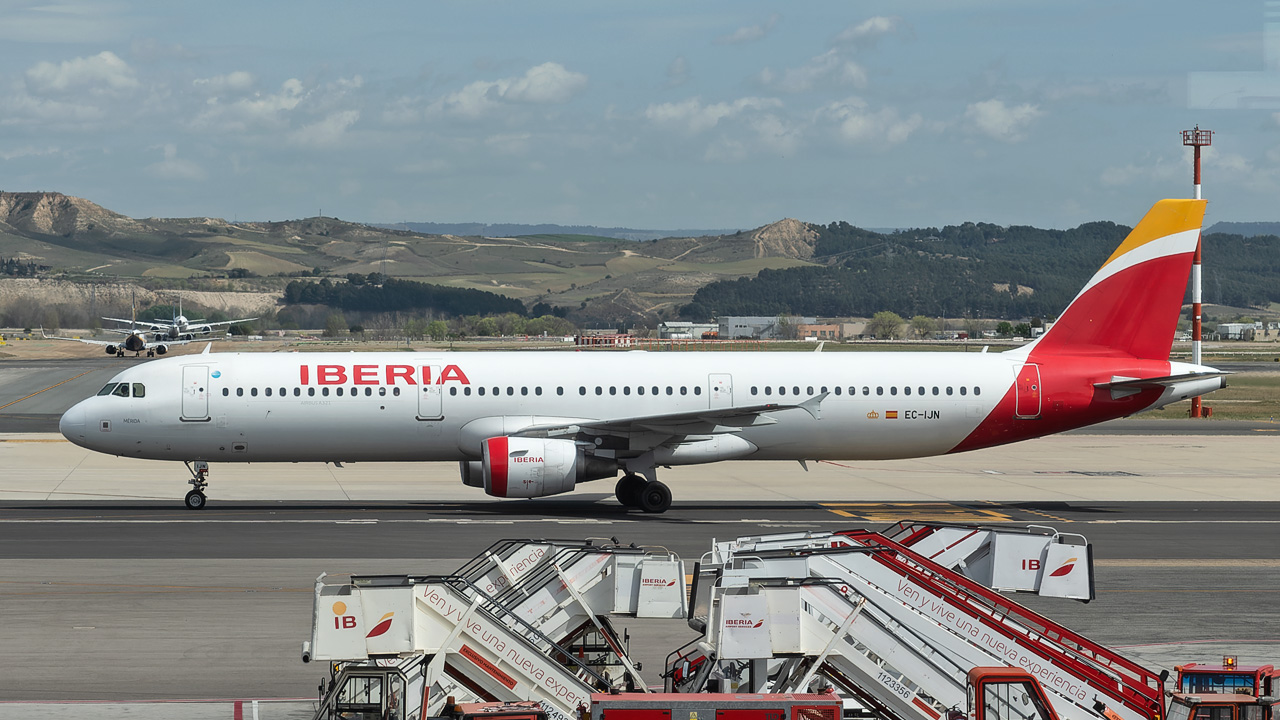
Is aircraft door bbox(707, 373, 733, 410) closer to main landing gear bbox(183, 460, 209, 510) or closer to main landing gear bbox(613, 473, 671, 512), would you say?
main landing gear bbox(613, 473, 671, 512)

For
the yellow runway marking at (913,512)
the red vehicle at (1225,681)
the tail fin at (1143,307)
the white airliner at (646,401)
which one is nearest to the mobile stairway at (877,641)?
the red vehicle at (1225,681)

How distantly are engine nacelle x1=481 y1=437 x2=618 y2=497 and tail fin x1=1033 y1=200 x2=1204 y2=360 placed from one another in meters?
13.2

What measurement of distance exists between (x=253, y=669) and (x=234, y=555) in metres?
8.51

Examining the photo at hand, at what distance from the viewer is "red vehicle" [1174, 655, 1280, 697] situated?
1201cm

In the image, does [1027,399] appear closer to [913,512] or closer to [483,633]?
[913,512]

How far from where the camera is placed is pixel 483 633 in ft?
38.2

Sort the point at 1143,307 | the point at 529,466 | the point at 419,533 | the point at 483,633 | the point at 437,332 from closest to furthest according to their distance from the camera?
the point at 483,633, the point at 419,533, the point at 529,466, the point at 1143,307, the point at 437,332

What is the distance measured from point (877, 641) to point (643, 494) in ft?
63.7

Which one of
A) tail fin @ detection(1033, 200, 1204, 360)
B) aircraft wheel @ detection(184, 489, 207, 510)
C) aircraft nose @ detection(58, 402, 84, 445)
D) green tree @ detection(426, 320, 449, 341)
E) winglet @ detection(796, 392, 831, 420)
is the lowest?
aircraft wheel @ detection(184, 489, 207, 510)

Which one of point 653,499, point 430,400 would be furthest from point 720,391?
point 430,400

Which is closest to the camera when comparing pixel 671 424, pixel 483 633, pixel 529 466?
pixel 483 633

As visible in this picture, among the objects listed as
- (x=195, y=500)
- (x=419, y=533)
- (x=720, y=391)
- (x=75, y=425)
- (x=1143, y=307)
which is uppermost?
(x=1143, y=307)

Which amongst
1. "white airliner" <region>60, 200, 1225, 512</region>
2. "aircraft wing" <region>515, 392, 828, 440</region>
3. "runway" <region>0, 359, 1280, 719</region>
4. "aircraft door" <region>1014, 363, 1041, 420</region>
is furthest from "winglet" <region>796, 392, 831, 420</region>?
"aircraft door" <region>1014, 363, 1041, 420</region>

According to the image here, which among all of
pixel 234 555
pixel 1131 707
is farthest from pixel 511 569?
pixel 234 555
